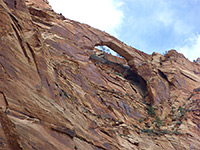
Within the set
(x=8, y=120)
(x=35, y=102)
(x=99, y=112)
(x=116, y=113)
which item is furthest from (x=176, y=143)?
(x=8, y=120)

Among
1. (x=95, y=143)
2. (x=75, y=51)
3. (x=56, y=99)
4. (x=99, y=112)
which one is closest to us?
(x=56, y=99)

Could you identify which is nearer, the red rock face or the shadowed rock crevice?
the red rock face

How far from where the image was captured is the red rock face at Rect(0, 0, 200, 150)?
14.9 metres

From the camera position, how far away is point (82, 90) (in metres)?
26.8

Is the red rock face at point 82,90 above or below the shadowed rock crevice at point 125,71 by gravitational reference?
below

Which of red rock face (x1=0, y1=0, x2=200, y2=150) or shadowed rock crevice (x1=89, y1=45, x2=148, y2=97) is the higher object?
shadowed rock crevice (x1=89, y1=45, x2=148, y2=97)

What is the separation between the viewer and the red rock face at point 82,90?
14898mm

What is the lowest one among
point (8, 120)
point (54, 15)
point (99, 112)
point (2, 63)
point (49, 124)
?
point (8, 120)

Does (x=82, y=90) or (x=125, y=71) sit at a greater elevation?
(x=125, y=71)

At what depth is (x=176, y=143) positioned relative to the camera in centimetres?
2806

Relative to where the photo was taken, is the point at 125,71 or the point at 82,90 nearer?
the point at 82,90

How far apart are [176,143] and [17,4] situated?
20.9 m

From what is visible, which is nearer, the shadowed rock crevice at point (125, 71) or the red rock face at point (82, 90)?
the red rock face at point (82, 90)

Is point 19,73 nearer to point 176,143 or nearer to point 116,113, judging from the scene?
point 116,113
